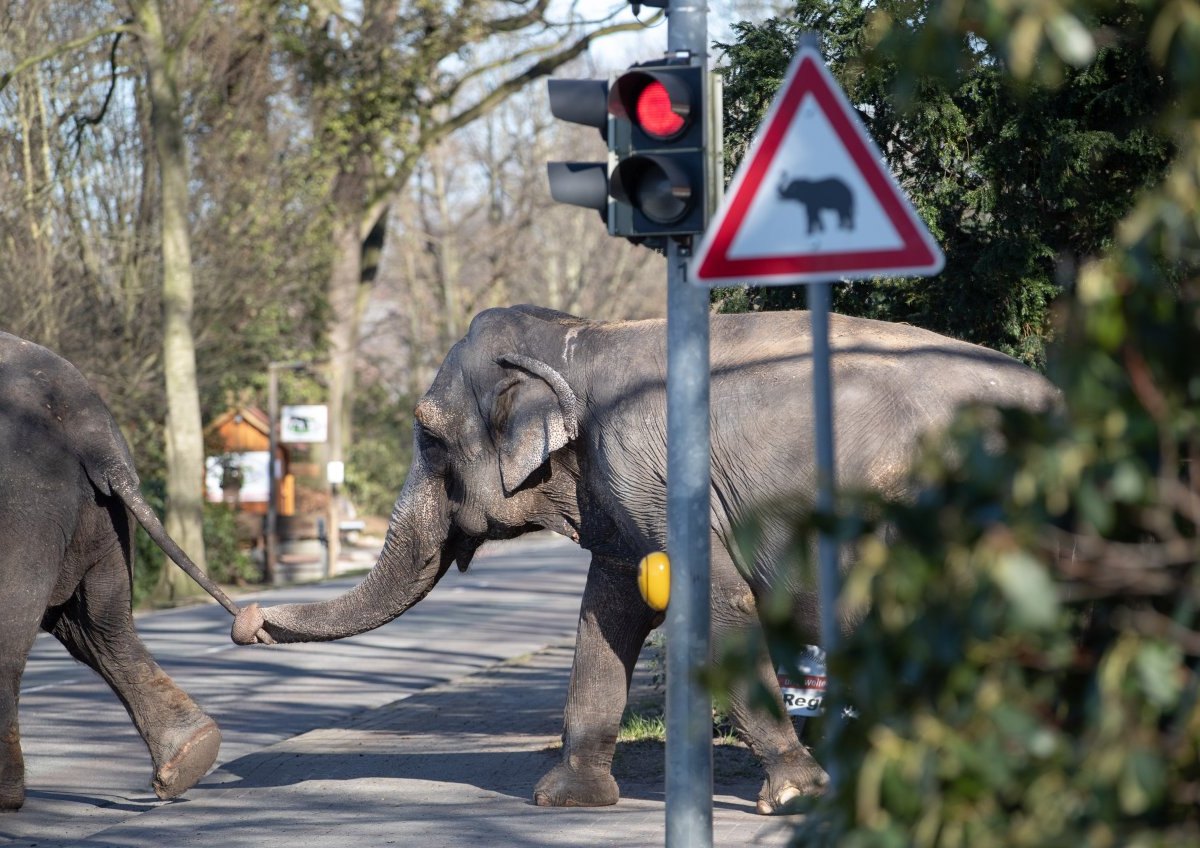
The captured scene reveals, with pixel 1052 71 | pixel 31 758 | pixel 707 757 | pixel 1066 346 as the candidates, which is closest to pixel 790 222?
pixel 1052 71

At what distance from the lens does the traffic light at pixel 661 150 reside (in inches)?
242

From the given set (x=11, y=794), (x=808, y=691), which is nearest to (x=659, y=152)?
(x=808, y=691)

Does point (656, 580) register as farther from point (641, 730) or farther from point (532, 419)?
point (641, 730)

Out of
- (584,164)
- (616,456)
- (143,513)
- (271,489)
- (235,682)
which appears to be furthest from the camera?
A: (271,489)

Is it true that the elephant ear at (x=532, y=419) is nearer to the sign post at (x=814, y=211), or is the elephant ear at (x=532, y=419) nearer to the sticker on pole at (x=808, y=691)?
the sticker on pole at (x=808, y=691)

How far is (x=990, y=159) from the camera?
975cm

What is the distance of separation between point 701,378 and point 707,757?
131cm

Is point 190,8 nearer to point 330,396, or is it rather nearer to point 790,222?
point 330,396

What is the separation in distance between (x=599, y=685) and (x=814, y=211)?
4490mm

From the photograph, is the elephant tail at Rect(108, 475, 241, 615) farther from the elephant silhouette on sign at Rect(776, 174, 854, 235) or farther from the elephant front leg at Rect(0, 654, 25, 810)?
the elephant silhouette on sign at Rect(776, 174, 854, 235)

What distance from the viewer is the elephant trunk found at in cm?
905

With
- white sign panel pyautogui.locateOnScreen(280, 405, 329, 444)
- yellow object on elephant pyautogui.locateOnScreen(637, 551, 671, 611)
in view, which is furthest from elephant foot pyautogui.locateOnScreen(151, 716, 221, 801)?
white sign panel pyautogui.locateOnScreen(280, 405, 329, 444)

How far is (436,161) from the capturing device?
170 feet

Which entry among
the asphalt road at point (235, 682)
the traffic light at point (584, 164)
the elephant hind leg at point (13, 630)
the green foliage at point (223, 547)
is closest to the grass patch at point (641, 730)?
the asphalt road at point (235, 682)
